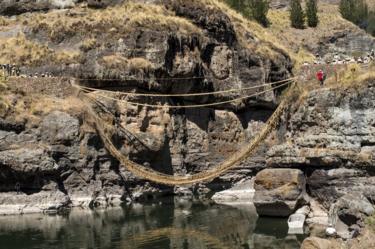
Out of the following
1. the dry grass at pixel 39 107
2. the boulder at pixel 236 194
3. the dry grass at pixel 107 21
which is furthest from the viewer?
the dry grass at pixel 107 21

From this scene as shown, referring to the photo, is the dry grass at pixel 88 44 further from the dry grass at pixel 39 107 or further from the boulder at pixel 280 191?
the boulder at pixel 280 191

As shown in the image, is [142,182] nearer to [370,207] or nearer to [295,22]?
[370,207]

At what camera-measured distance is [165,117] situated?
154ft

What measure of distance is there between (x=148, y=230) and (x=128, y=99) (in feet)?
53.7

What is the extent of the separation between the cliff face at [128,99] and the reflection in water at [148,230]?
121 inches

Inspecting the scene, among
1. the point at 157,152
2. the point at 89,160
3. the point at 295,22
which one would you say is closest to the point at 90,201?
the point at 89,160

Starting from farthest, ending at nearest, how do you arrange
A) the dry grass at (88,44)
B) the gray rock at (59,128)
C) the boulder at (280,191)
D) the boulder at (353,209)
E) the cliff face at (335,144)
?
the dry grass at (88,44), the gray rock at (59,128), the boulder at (280,191), the cliff face at (335,144), the boulder at (353,209)

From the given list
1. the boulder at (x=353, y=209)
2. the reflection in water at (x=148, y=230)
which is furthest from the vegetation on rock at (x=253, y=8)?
the boulder at (x=353, y=209)

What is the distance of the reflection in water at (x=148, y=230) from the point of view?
27.6 m

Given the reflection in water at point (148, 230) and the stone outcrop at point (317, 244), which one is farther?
the reflection in water at point (148, 230)

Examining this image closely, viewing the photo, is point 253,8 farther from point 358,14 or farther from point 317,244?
point 317,244

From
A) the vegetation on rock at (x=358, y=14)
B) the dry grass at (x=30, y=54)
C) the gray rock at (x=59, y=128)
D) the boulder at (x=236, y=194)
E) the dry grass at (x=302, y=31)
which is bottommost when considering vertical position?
the boulder at (x=236, y=194)

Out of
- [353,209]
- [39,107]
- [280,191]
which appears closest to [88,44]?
[39,107]

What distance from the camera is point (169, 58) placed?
4791 centimetres
